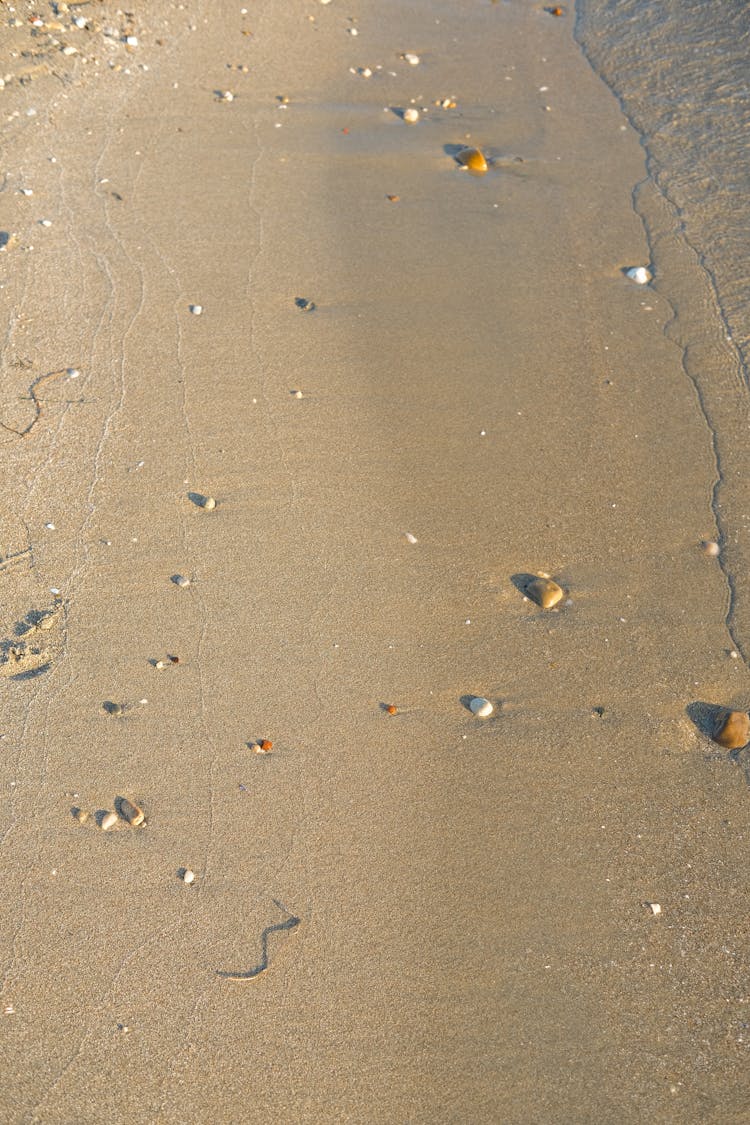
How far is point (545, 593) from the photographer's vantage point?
3.14 meters

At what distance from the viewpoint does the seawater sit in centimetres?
367

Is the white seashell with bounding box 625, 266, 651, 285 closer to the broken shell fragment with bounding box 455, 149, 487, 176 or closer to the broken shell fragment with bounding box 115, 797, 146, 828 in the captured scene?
the broken shell fragment with bounding box 455, 149, 487, 176

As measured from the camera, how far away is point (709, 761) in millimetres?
2807

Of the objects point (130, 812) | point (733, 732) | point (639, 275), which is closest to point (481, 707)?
point (733, 732)

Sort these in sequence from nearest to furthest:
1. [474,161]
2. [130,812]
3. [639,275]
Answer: [130,812] → [639,275] → [474,161]

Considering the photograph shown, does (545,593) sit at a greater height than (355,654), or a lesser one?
greater

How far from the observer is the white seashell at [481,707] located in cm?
287

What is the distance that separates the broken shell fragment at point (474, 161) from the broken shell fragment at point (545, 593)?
298cm

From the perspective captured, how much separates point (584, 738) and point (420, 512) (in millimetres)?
1068

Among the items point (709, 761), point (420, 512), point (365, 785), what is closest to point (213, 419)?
point (420, 512)

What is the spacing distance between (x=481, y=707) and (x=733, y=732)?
2.57ft

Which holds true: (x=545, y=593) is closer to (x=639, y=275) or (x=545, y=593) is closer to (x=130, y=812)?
(x=130, y=812)

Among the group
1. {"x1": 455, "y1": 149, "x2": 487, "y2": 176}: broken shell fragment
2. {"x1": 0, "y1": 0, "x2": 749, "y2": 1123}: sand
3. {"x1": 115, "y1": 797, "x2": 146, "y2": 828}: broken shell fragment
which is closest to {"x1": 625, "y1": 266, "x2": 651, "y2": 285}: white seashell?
{"x1": 0, "y1": 0, "x2": 749, "y2": 1123}: sand

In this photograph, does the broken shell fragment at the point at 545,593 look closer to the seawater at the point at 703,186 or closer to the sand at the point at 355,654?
the sand at the point at 355,654
